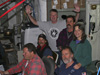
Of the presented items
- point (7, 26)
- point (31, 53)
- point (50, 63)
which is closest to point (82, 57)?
point (50, 63)

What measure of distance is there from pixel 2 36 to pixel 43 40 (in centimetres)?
421

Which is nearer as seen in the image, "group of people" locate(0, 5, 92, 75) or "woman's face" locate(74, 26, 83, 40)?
"group of people" locate(0, 5, 92, 75)

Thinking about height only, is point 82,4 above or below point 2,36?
above

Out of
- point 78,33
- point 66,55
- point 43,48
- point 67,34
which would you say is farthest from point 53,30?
point 66,55

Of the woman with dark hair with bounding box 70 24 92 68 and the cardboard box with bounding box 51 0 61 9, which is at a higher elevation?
the cardboard box with bounding box 51 0 61 9

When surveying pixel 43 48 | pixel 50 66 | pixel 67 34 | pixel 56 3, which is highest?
pixel 56 3

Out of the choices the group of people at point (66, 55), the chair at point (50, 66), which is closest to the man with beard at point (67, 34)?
the group of people at point (66, 55)

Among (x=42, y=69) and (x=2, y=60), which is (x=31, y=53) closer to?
(x=42, y=69)

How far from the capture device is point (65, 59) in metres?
2.13

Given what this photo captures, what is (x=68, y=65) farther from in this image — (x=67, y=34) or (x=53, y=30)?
(x=53, y=30)

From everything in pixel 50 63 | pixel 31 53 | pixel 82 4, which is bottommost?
pixel 50 63

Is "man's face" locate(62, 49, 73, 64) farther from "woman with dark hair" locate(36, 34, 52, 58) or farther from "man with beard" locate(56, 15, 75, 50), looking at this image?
"man with beard" locate(56, 15, 75, 50)

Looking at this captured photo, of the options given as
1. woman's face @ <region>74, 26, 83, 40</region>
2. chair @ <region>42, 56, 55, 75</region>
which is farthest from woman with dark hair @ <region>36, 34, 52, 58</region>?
woman's face @ <region>74, 26, 83, 40</region>

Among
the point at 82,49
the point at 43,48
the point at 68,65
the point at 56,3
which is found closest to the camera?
the point at 68,65
